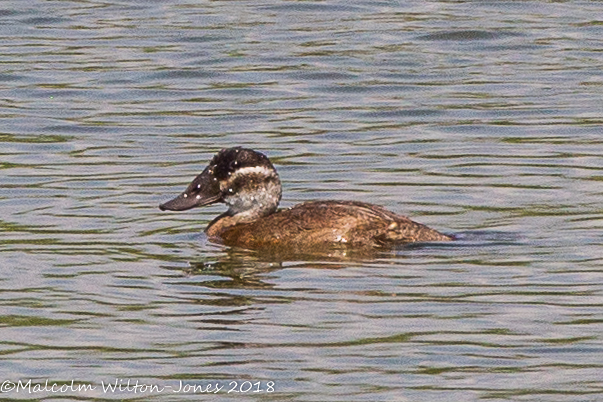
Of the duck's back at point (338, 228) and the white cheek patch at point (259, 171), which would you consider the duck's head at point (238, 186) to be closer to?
the white cheek patch at point (259, 171)

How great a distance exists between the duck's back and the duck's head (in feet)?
1.50

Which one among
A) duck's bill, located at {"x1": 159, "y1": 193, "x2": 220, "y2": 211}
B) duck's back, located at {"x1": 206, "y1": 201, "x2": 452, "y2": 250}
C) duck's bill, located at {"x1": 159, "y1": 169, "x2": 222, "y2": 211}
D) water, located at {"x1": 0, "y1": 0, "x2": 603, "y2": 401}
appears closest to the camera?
water, located at {"x1": 0, "y1": 0, "x2": 603, "y2": 401}

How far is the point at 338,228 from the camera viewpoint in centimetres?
1425

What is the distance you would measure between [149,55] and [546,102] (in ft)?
17.9

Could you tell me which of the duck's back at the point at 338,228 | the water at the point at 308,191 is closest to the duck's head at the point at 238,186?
the water at the point at 308,191

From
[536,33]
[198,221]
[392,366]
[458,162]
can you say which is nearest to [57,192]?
[198,221]

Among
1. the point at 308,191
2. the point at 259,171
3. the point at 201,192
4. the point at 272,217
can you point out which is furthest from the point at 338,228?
the point at 308,191

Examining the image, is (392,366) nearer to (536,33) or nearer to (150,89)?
(150,89)

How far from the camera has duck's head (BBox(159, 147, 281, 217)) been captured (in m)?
15.0

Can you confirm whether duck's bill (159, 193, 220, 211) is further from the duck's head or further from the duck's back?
the duck's back

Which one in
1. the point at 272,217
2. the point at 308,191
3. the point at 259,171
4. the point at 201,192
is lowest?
the point at 308,191

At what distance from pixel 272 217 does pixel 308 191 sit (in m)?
1.61

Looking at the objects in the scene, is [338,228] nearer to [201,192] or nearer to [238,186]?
[238,186]

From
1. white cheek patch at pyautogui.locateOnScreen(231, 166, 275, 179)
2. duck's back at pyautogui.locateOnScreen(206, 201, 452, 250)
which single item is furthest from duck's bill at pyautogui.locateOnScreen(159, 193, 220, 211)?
duck's back at pyautogui.locateOnScreen(206, 201, 452, 250)
